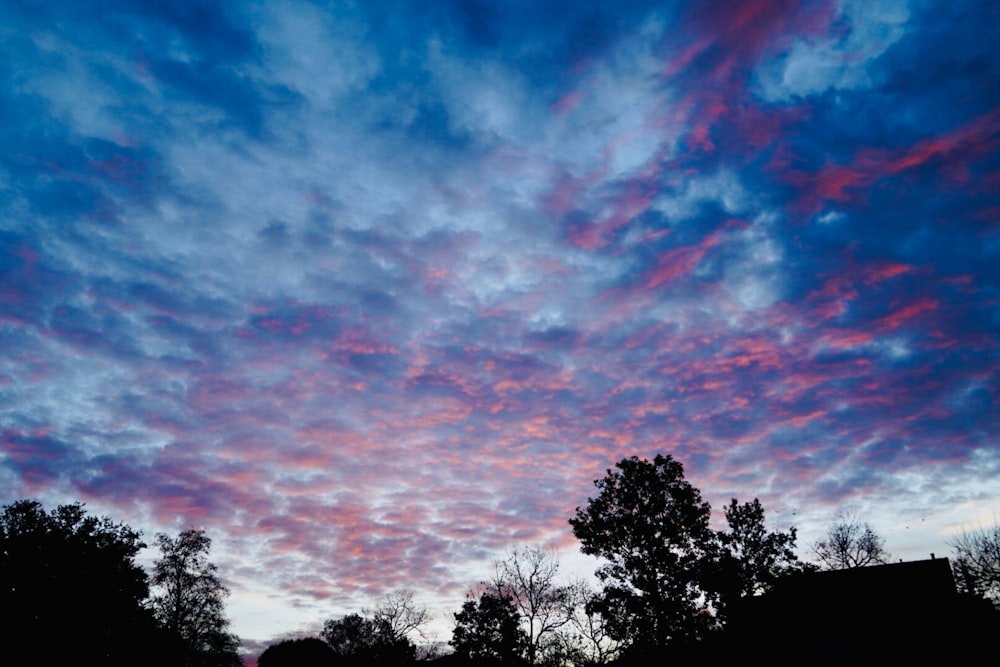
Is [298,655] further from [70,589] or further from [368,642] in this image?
[70,589]

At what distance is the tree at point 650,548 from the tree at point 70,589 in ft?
129

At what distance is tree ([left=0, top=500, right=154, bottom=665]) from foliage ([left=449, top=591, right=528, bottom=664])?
3671 cm

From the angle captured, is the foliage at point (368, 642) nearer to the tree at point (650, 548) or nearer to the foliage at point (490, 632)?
the foliage at point (490, 632)

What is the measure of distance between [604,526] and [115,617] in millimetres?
41726

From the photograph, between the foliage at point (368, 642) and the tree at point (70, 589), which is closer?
the tree at point (70, 589)

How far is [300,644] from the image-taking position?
69938mm

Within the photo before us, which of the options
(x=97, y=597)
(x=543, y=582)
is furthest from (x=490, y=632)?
(x=97, y=597)

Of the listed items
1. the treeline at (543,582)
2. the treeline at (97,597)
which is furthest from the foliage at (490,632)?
the treeline at (97,597)

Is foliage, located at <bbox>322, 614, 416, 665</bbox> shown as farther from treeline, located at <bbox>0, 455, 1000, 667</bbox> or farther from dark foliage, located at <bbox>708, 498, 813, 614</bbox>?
dark foliage, located at <bbox>708, 498, 813, 614</bbox>

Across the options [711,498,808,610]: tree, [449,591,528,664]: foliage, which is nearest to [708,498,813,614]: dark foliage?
[711,498,808,610]: tree

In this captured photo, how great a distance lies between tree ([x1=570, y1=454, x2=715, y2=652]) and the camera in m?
45.8

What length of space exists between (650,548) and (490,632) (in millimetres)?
30389

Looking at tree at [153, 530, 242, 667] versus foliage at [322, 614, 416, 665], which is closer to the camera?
tree at [153, 530, 242, 667]

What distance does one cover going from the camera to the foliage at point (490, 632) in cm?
6431
